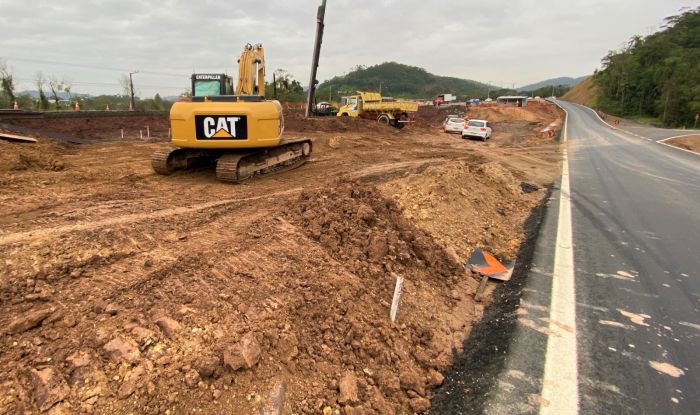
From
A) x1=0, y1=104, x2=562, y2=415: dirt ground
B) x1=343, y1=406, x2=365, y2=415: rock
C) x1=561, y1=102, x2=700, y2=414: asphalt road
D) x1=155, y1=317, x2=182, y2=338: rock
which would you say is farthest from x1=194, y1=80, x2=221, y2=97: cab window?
x1=343, y1=406, x2=365, y2=415: rock

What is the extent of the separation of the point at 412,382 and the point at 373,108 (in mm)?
27351

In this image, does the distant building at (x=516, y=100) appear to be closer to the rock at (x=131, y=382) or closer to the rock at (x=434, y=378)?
the rock at (x=434, y=378)

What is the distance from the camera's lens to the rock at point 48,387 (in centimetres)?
238

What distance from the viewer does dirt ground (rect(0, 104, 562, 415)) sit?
2.63 m

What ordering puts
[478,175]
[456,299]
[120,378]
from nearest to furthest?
[120,378], [456,299], [478,175]

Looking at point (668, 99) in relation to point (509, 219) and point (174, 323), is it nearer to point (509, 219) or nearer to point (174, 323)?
point (509, 219)

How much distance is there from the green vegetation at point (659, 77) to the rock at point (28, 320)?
6572 centimetres

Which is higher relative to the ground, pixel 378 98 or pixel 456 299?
pixel 378 98

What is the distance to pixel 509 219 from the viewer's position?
24.9 ft

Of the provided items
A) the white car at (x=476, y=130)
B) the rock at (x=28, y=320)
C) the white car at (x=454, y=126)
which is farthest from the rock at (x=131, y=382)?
the white car at (x=454, y=126)

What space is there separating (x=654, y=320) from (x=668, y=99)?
2650 inches

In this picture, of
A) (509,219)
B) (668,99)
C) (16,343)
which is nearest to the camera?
(16,343)

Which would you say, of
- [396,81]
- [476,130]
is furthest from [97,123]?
[396,81]

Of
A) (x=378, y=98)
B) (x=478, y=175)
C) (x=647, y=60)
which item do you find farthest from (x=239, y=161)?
(x=647, y=60)
